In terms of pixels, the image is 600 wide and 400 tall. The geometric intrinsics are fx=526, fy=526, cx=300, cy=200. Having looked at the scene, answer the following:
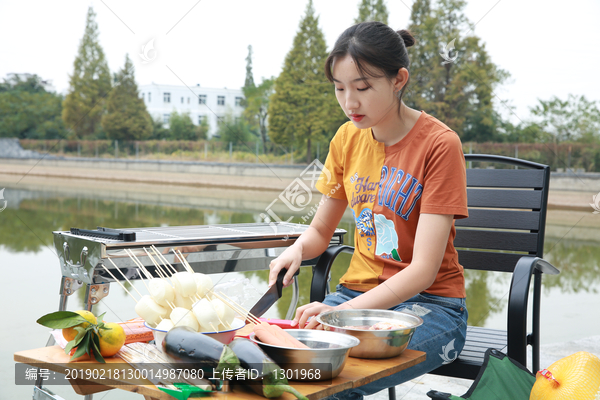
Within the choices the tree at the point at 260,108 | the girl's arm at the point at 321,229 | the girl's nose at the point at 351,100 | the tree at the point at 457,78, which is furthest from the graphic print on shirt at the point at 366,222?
the tree at the point at 260,108

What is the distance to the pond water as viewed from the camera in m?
3.27

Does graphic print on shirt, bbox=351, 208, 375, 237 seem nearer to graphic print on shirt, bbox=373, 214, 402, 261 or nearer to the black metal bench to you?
graphic print on shirt, bbox=373, 214, 402, 261

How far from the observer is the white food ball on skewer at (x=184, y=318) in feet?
2.61

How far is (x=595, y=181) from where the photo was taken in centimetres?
1296

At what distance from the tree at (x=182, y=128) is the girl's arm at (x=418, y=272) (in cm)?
2252

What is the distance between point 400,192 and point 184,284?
55cm

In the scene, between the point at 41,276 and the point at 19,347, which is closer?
the point at 19,347

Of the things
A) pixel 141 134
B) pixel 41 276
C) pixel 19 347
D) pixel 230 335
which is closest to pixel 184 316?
pixel 230 335

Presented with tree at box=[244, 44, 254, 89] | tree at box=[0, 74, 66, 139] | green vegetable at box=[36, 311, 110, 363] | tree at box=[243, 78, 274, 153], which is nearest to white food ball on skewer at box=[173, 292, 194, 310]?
green vegetable at box=[36, 311, 110, 363]

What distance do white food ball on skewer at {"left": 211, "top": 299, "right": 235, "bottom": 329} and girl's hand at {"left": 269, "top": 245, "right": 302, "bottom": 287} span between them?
243mm

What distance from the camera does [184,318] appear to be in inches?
31.5

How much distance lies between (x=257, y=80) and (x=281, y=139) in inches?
300

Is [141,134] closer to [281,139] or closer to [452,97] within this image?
[281,139]

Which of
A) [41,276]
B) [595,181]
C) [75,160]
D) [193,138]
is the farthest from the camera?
[193,138]
